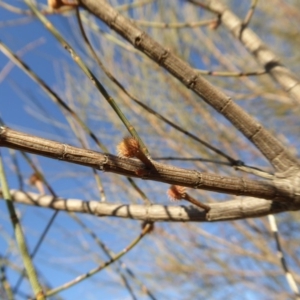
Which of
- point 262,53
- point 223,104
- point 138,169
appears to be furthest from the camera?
point 262,53

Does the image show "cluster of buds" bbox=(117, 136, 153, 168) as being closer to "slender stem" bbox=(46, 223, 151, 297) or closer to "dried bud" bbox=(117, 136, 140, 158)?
"dried bud" bbox=(117, 136, 140, 158)

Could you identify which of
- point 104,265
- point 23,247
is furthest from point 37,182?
point 23,247

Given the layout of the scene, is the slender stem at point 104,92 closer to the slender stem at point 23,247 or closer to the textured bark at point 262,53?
the slender stem at point 23,247

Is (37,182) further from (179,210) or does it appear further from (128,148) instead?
(128,148)

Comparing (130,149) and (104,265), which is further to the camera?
(104,265)

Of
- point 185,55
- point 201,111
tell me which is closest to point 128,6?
point 185,55

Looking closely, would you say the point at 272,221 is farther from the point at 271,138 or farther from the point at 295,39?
the point at 295,39

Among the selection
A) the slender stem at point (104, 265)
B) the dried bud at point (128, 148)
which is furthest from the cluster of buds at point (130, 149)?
→ the slender stem at point (104, 265)
